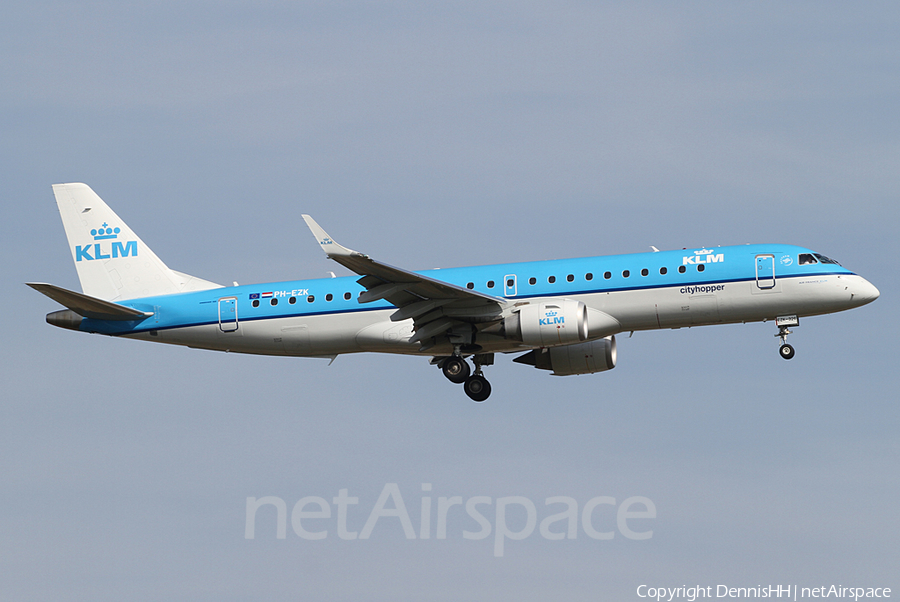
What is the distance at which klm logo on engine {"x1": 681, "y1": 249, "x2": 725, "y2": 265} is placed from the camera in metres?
39.5

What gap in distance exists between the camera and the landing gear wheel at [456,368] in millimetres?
41375

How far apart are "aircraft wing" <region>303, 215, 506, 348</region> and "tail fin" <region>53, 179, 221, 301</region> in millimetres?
8649

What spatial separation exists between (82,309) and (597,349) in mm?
18684

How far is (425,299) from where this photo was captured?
130 ft

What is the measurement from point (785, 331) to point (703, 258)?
3654 millimetres

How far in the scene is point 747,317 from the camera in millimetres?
39500

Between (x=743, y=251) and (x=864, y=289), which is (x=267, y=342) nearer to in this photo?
(x=743, y=251)

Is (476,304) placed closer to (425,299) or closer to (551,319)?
(425,299)

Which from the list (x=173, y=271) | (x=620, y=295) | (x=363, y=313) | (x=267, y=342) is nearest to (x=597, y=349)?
(x=620, y=295)

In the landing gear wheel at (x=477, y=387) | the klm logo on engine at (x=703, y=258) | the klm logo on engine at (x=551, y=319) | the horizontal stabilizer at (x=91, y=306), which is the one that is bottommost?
the landing gear wheel at (x=477, y=387)

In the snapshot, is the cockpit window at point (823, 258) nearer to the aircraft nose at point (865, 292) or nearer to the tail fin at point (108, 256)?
the aircraft nose at point (865, 292)

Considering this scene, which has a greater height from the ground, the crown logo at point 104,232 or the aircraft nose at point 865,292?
the crown logo at point 104,232

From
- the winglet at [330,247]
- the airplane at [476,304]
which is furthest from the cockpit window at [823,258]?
the winglet at [330,247]

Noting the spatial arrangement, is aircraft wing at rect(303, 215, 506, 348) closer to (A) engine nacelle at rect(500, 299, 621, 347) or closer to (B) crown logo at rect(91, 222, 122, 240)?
(A) engine nacelle at rect(500, 299, 621, 347)
